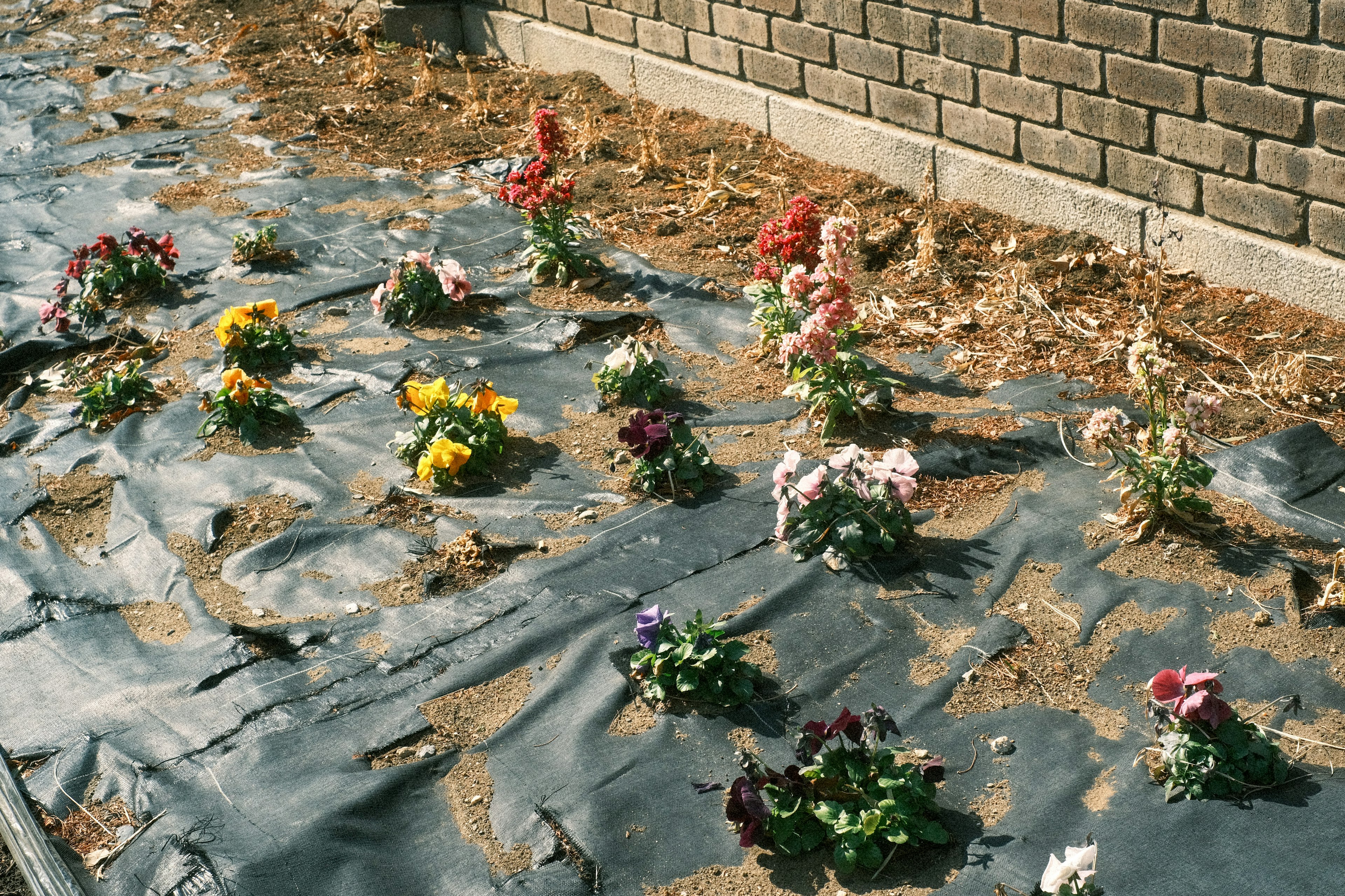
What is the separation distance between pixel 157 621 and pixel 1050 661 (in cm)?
279

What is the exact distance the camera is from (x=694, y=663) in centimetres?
307

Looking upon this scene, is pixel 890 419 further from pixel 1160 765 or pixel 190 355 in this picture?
pixel 190 355

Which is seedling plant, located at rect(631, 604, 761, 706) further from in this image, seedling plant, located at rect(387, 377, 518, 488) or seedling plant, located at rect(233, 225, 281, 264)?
seedling plant, located at rect(233, 225, 281, 264)

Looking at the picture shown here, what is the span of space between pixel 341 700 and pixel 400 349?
2.43 m

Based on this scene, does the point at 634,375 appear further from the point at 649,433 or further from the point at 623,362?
the point at 649,433

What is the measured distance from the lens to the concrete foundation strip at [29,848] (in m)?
2.79

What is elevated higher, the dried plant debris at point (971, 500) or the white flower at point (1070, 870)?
the white flower at point (1070, 870)

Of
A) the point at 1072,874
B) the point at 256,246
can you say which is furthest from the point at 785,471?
the point at 256,246

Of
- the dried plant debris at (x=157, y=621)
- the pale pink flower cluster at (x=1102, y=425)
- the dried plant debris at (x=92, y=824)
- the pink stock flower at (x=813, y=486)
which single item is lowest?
the dried plant debris at (x=157, y=621)

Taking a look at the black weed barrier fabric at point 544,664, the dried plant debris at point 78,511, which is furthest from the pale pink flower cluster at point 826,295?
the dried plant debris at point 78,511

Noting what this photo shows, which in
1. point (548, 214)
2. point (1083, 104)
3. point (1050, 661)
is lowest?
point (1050, 661)

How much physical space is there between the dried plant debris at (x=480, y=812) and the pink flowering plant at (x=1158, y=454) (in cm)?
201

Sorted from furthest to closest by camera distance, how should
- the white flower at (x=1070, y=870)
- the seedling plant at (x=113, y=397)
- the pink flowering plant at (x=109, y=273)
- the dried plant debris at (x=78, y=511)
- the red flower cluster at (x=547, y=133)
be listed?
the pink flowering plant at (x=109, y=273)
the red flower cluster at (x=547, y=133)
the seedling plant at (x=113, y=397)
the dried plant debris at (x=78, y=511)
the white flower at (x=1070, y=870)

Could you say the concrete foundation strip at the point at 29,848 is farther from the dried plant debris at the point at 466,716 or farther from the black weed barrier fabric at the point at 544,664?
the dried plant debris at the point at 466,716
